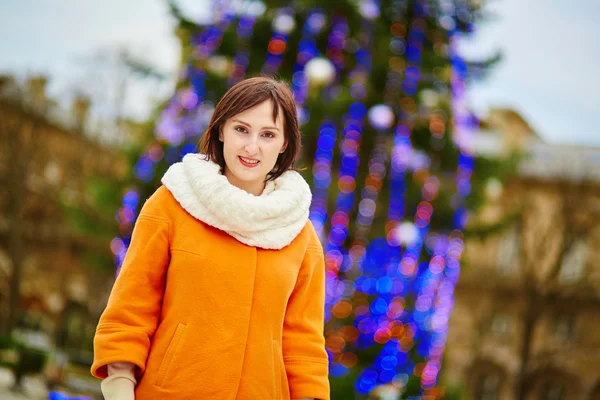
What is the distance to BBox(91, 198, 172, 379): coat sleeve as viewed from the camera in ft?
5.65

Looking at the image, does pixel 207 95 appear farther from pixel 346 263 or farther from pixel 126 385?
pixel 126 385

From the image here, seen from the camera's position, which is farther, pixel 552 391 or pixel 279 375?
pixel 552 391

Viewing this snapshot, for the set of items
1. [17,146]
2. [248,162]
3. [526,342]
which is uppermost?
[248,162]

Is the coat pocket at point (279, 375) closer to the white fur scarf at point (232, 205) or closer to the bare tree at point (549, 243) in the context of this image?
the white fur scarf at point (232, 205)

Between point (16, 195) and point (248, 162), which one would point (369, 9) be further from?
point (16, 195)

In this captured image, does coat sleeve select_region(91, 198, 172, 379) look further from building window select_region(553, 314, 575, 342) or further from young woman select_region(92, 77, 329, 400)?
building window select_region(553, 314, 575, 342)

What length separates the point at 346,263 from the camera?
9.74 meters

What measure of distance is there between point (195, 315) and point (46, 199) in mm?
19194

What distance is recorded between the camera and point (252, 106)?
1910 mm

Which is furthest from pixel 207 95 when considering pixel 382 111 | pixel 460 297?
pixel 460 297

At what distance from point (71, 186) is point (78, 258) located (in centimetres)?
353

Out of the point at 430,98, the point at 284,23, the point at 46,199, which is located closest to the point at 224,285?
the point at 284,23

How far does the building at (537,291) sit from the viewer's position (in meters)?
18.8

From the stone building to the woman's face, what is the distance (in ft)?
37.3
